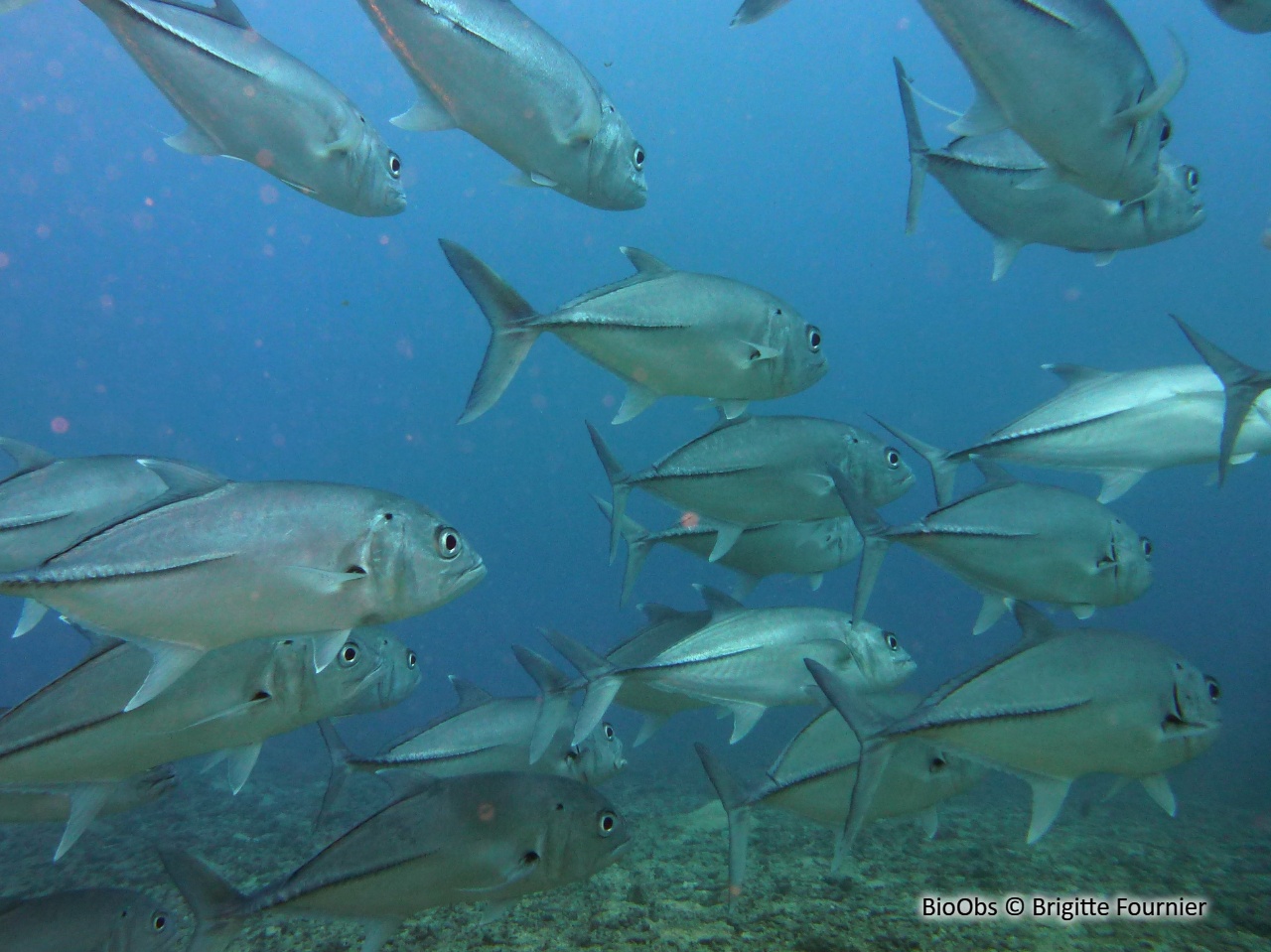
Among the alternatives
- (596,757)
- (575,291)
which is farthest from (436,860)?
(575,291)

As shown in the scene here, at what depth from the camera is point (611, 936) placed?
3.16 meters

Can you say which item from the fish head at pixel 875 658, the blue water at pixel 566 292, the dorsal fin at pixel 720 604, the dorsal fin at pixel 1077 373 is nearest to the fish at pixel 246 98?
the dorsal fin at pixel 720 604

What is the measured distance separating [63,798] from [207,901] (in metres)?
1.02

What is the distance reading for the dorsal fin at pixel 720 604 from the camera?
12.0ft

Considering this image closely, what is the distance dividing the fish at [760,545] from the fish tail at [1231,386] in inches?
82.1

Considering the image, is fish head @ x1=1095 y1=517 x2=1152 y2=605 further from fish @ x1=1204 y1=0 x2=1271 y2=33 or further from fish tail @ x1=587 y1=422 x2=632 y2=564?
fish tail @ x1=587 y1=422 x2=632 y2=564

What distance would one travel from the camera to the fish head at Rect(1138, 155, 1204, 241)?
347 cm

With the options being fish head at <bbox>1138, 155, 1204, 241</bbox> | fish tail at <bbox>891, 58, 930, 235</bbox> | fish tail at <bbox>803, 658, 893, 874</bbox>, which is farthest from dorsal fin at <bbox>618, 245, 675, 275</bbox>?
fish head at <bbox>1138, 155, 1204, 241</bbox>

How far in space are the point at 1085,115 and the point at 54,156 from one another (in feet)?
145

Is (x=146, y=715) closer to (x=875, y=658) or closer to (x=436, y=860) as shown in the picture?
(x=436, y=860)

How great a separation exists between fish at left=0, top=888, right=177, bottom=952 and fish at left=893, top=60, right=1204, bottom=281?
4305mm

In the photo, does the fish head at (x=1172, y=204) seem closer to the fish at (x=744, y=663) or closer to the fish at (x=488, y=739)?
the fish at (x=744, y=663)

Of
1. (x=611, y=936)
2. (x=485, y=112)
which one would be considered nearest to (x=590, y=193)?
(x=485, y=112)

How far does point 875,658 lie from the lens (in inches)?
145
